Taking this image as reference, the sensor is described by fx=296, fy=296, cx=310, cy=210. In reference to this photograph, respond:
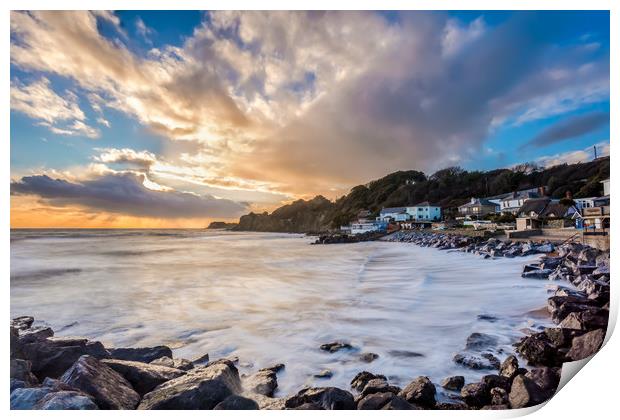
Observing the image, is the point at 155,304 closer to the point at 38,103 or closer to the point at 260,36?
the point at 38,103

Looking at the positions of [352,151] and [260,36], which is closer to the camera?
[260,36]

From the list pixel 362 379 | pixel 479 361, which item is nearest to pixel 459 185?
pixel 479 361

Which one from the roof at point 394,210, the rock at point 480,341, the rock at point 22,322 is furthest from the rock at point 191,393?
the roof at point 394,210

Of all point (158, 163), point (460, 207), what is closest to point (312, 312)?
point (158, 163)

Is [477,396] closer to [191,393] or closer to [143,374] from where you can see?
[191,393]

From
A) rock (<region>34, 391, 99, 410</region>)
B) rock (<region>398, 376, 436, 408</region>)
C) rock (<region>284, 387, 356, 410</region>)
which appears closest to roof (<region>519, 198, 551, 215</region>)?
rock (<region>398, 376, 436, 408</region>)
